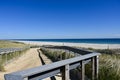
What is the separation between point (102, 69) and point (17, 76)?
537cm

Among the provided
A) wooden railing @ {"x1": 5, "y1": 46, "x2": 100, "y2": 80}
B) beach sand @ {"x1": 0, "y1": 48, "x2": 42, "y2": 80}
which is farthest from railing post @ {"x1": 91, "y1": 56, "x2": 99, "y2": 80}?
beach sand @ {"x1": 0, "y1": 48, "x2": 42, "y2": 80}

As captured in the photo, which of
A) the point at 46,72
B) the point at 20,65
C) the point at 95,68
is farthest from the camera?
the point at 20,65

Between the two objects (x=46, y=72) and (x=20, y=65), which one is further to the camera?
(x=20, y=65)

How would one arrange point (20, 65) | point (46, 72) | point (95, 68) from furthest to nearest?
point (20, 65), point (95, 68), point (46, 72)

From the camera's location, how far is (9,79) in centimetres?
336

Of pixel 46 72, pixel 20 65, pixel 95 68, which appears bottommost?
pixel 20 65

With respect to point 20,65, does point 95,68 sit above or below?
above

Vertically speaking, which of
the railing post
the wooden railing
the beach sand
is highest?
the wooden railing

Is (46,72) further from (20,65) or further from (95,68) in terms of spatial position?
(20,65)

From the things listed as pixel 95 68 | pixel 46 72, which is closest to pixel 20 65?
pixel 95 68

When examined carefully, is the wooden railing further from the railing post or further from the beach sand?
the beach sand

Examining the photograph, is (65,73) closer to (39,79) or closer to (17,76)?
(39,79)

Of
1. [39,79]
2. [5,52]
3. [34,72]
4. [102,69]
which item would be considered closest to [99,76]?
[102,69]

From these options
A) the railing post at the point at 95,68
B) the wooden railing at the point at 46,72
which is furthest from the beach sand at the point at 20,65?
the wooden railing at the point at 46,72
